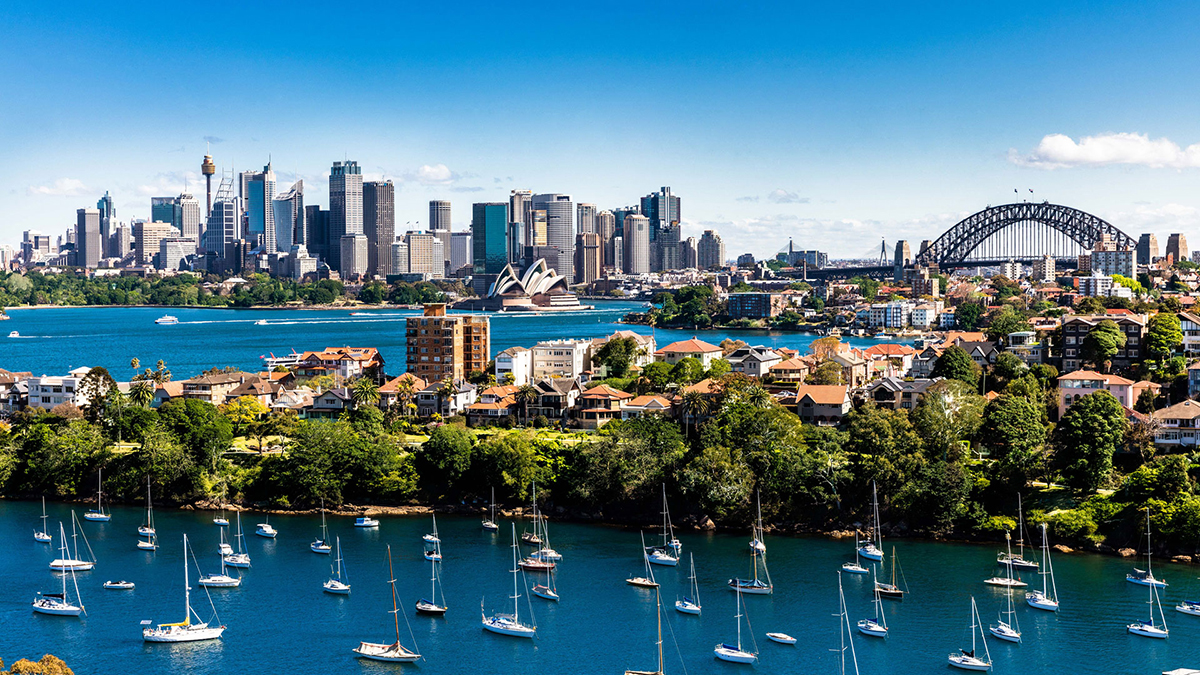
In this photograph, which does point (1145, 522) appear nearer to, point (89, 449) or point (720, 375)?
point (720, 375)

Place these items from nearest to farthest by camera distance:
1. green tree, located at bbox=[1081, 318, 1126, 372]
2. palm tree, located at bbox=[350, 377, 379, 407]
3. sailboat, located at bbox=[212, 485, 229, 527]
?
1. sailboat, located at bbox=[212, 485, 229, 527]
2. palm tree, located at bbox=[350, 377, 379, 407]
3. green tree, located at bbox=[1081, 318, 1126, 372]

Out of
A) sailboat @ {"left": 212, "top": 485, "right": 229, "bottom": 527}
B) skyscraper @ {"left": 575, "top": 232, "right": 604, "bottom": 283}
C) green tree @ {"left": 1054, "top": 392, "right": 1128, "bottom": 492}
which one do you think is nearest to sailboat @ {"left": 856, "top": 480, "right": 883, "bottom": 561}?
green tree @ {"left": 1054, "top": 392, "right": 1128, "bottom": 492}

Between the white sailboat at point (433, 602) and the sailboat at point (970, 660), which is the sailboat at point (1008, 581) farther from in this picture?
the white sailboat at point (433, 602)

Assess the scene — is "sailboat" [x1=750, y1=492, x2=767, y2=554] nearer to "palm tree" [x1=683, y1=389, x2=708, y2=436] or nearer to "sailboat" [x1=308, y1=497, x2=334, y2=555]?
"palm tree" [x1=683, y1=389, x2=708, y2=436]

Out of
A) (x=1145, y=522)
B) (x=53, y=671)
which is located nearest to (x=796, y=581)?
(x=1145, y=522)

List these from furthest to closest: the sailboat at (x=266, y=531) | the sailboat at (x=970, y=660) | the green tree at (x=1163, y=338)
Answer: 1. the green tree at (x=1163, y=338)
2. the sailboat at (x=266, y=531)
3. the sailboat at (x=970, y=660)

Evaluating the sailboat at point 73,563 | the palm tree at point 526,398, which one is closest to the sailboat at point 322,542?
the sailboat at point 73,563

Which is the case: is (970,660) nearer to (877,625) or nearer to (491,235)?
(877,625)
